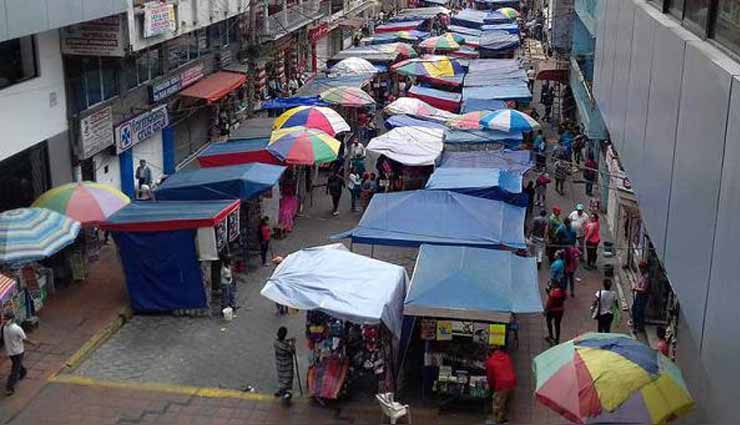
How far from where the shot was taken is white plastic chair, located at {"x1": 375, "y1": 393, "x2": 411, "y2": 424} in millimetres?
11156

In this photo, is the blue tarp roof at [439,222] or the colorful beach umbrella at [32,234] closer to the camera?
the colorful beach umbrella at [32,234]

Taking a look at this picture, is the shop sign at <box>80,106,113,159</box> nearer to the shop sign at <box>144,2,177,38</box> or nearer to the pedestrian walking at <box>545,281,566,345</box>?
the shop sign at <box>144,2,177,38</box>

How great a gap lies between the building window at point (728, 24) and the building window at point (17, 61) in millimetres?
12325

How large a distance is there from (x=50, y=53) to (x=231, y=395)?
349 inches

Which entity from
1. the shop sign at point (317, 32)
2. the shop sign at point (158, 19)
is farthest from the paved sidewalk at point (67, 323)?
the shop sign at point (317, 32)

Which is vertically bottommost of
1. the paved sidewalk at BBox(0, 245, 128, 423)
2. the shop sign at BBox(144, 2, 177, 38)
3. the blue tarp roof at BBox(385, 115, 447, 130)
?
the paved sidewalk at BBox(0, 245, 128, 423)

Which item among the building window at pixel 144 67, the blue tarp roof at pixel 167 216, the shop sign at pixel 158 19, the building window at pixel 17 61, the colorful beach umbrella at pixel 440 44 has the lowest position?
the colorful beach umbrella at pixel 440 44

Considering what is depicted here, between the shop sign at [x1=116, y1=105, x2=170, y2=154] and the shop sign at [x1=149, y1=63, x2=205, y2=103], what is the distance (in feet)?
1.12

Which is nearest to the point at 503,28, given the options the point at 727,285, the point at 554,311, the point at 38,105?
the point at 38,105

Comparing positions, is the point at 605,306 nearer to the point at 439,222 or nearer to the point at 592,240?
the point at 439,222

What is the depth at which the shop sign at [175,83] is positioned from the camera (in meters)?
22.6

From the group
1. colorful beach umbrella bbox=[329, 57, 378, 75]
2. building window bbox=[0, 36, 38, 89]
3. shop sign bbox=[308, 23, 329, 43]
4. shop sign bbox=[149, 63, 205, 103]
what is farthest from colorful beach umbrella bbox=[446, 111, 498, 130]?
shop sign bbox=[308, 23, 329, 43]

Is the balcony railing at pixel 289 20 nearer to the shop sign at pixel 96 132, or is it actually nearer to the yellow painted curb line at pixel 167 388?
the shop sign at pixel 96 132

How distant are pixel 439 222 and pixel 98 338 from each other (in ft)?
19.2
